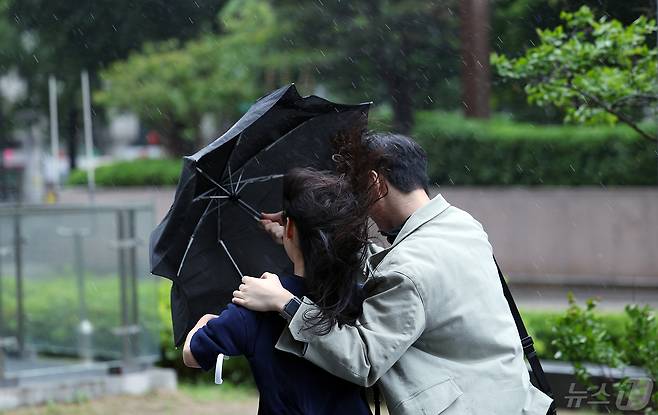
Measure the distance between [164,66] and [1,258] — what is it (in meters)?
15.2

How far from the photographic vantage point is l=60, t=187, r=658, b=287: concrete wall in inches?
763

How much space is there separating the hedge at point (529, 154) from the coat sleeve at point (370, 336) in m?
17.0

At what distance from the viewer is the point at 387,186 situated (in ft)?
9.45

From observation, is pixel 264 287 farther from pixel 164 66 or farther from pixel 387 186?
pixel 164 66

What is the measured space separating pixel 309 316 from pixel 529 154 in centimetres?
1884

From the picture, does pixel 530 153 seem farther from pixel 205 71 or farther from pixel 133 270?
pixel 133 270

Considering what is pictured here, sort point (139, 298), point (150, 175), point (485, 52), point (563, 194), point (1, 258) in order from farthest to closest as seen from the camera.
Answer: point (150, 175)
point (485, 52)
point (563, 194)
point (139, 298)
point (1, 258)

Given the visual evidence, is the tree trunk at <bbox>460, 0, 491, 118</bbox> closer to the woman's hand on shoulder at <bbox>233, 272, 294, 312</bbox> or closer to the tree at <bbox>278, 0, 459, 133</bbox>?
the tree at <bbox>278, 0, 459, 133</bbox>

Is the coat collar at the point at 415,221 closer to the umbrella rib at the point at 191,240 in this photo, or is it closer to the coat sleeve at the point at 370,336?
the coat sleeve at the point at 370,336

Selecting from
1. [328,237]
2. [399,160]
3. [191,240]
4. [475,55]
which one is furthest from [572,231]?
[328,237]

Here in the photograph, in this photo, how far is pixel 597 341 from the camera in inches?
208

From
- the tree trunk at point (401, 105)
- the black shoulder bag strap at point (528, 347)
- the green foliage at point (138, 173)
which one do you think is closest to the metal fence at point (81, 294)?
the black shoulder bag strap at point (528, 347)

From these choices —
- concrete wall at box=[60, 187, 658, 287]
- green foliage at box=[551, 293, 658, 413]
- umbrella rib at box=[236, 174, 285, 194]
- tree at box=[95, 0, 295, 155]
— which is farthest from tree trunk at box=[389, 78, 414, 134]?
umbrella rib at box=[236, 174, 285, 194]

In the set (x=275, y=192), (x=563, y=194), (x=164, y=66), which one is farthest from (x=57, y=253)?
(x=164, y=66)
